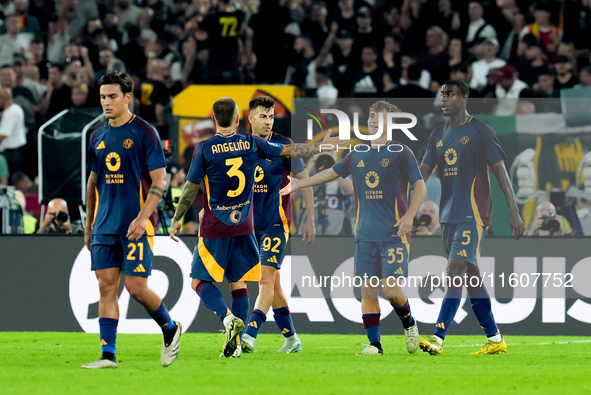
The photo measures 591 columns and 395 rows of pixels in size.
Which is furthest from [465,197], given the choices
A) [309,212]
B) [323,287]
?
[323,287]

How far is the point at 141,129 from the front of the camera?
8.19m

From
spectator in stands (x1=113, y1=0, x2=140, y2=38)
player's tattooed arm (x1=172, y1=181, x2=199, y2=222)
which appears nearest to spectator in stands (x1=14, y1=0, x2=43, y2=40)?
spectator in stands (x1=113, y1=0, x2=140, y2=38)

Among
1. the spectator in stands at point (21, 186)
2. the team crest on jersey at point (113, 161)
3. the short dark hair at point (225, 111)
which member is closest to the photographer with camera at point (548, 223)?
the short dark hair at point (225, 111)

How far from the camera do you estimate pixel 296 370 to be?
8.36 m

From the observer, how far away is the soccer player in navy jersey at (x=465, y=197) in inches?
400

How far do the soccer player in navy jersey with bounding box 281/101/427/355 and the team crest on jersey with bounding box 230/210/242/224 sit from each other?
0.79 meters

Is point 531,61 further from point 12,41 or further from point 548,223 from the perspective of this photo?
point 12,41

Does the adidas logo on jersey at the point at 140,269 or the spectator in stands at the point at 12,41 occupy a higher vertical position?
the spectator in stands at the point at 12,41

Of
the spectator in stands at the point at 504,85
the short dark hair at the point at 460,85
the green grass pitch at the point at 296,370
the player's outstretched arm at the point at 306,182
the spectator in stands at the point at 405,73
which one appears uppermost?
the spectator in stands at the point at 405,73

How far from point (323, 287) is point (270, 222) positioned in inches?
115

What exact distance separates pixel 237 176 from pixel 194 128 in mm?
4463

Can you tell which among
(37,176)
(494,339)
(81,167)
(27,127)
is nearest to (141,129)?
(494,339)

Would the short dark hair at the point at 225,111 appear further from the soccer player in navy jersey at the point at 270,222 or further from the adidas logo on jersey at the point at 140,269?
the adidas logo on jersey at the point at 140,269

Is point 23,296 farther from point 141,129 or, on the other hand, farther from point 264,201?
point 141,129
